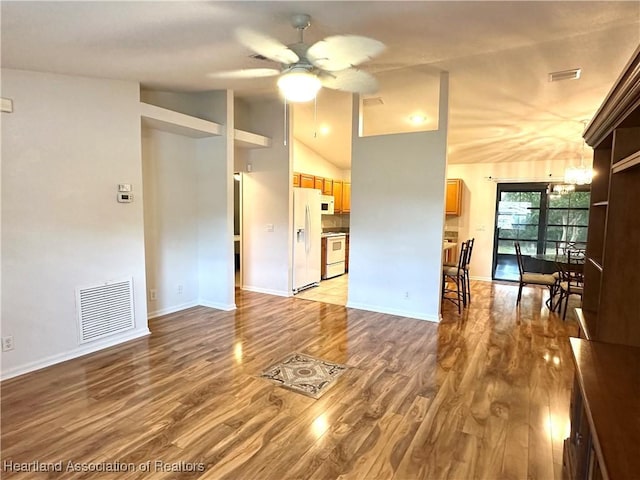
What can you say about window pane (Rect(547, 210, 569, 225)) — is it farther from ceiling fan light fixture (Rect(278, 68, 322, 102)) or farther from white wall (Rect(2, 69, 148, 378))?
white wall (Rect(2, 69, 148, 378))

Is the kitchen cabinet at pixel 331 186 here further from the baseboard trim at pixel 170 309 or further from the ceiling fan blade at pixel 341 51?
the ceiling fan blade at pixel 341 51

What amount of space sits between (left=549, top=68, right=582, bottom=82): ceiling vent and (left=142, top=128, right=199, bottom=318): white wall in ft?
14.3

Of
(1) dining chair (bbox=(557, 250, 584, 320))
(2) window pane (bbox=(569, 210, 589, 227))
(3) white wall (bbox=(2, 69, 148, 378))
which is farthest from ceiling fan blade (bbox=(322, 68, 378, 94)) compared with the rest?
(2) window pane (bbox=(569, 210, 589, 227))

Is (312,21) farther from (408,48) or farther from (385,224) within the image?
(385,224)

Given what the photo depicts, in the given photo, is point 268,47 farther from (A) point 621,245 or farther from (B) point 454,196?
A: (B) point 454,196

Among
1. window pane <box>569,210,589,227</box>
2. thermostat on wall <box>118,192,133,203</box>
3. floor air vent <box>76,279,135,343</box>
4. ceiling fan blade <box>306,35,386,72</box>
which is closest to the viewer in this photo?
ceiling fan blade <box>306,35,386,72</box>

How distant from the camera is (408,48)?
3250 mm

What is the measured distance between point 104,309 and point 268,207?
2838 millimetres

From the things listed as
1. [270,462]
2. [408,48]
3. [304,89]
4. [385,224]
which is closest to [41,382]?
[270,462]

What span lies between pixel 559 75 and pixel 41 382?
18.1ft

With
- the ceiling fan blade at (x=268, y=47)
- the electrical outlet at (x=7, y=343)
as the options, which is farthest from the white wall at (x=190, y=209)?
the ceiling fan blade at (x=268, y=47)

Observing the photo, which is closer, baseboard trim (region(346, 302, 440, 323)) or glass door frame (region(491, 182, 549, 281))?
baseboard trim (region(346, 302, 440, 323))

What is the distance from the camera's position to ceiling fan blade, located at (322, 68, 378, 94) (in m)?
2.73

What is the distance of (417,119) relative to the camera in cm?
565
